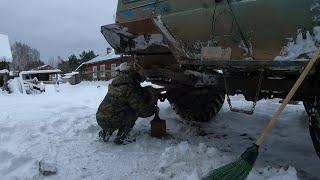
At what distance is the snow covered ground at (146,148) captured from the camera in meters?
4.52

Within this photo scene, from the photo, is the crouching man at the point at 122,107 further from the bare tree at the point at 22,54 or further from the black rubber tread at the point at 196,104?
the bare tree at the point at 22,54

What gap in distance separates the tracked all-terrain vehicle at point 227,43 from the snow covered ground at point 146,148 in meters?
0.63

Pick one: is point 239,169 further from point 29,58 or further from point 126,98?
point 29,58

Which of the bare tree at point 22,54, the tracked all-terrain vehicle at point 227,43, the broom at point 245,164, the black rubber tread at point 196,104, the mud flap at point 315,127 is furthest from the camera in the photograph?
the bare tree at point 22,54

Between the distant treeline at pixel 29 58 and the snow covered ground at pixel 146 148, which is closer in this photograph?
the snow covered ground at pixel 146 148

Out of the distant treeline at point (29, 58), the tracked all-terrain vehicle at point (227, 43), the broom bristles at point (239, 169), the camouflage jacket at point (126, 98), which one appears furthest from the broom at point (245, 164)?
the distant treeline at point (29, 58)

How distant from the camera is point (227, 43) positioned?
4.45 meters

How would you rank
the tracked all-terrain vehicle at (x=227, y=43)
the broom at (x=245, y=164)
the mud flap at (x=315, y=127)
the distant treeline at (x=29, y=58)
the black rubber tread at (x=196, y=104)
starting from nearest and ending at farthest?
the broom at (x=245, y=164) < the tracked all-terrain vehicle at (x=227, y=43) < the mud flap at (x=315, y=127) < the black rubber tread at (x=196, y=104) < the distant treeline at (x=29, y=58)

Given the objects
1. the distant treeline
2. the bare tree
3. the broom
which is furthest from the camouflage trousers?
the bare tree

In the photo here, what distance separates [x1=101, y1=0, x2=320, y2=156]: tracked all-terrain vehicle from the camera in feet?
12.5

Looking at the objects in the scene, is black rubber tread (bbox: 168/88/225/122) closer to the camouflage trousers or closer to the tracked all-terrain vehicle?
the tracked all-terrain vehicle

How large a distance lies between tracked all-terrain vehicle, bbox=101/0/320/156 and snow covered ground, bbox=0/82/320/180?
24.7 inches

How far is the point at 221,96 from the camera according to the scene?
24.0ft

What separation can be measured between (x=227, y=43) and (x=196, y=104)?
2658mm
